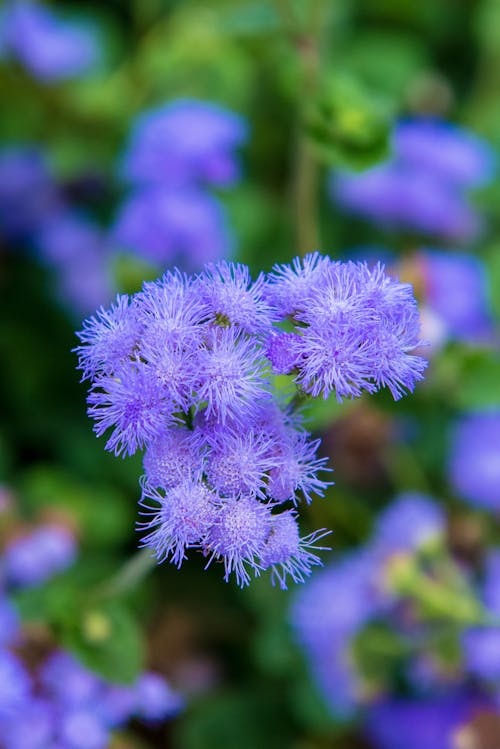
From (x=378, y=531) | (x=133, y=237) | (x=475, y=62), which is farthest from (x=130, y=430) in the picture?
(x=475, y=62)

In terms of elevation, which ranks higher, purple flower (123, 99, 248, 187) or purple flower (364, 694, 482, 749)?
purple flower (123, 99, 248, 187)

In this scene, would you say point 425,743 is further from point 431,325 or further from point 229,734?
point 431,325

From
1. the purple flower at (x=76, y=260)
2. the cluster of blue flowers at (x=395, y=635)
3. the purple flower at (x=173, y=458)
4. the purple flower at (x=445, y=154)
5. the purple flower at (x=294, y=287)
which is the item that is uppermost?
the purple flower at (x=445, y=154)

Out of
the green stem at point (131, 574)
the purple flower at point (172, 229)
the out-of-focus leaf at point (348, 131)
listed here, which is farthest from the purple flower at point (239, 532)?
the purple flower at point (172, 229)

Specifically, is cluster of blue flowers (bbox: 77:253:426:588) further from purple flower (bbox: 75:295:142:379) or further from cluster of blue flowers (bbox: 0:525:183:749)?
cluster of blue flowers (bbox: 0:525:183:749)

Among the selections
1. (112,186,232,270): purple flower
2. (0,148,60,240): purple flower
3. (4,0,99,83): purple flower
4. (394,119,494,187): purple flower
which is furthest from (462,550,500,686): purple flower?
(4,0,99,83): purple flower

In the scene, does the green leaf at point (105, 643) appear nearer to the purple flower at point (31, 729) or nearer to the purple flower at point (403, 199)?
the purple flower at point (31, 729)

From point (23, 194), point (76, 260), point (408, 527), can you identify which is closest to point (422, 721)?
point (408, 527)
